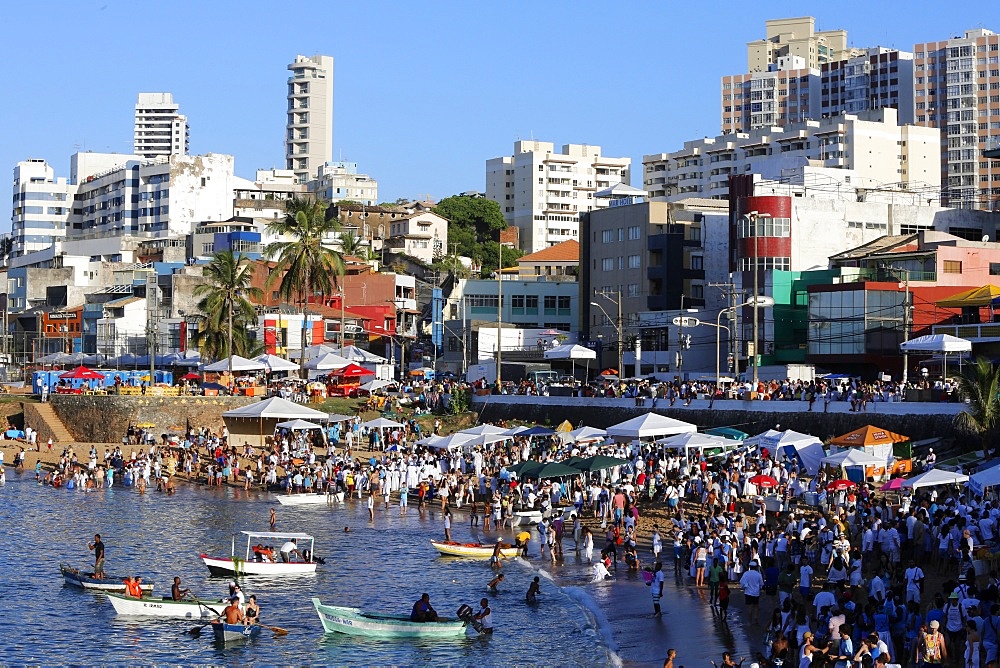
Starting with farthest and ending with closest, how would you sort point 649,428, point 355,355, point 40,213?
1. point 40,213
2. point 355,355
3. point 649,428

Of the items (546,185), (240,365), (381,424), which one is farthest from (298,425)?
(546,185)

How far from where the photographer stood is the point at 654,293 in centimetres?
9156

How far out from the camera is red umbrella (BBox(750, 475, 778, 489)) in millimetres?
41688

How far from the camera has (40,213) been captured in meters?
180

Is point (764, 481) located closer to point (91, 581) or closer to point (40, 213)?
point (91, 581)

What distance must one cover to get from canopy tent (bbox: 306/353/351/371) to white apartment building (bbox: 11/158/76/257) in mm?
116143

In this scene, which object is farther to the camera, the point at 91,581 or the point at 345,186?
the point at 345,186

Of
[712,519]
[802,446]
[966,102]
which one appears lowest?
[712,519]

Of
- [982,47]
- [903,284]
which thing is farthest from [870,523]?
[982,47]

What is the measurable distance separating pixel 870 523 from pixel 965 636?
35.2 feet

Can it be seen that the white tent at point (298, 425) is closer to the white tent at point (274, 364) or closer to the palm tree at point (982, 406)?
the white tent at point (274, 364)

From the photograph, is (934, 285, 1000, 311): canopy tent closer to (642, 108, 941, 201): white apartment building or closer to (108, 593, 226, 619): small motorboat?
(108, 593, 226, 619): small motorboat

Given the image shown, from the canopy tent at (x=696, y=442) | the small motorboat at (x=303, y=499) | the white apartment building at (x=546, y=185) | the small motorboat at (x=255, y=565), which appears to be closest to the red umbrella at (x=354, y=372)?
the small motorboat at (x=303, y=499)

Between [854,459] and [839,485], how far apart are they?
1.11 meters
